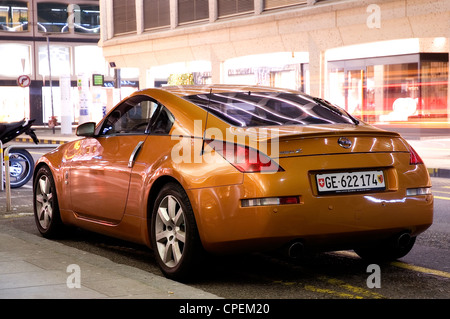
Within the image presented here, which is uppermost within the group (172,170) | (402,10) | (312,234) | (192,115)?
(402,10)

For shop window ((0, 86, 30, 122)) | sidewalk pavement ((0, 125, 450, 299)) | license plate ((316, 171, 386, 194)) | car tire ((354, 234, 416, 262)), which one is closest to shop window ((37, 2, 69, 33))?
shop window ((0, 86, 30, 122))

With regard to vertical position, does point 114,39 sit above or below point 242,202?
above

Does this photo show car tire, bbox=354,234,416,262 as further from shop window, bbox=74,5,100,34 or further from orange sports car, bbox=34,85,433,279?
shop window, bbox=74,5,100,34

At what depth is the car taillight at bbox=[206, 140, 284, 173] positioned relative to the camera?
5.16 m

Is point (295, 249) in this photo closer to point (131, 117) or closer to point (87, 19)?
point (131, 117)

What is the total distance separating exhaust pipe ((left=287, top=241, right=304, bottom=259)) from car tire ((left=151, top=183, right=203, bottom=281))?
2.00 feet

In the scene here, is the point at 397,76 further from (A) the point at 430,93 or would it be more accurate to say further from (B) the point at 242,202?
(B) the point at 242,202

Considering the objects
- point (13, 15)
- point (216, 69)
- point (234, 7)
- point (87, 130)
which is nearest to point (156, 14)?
point (216, 69)

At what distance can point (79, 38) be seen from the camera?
63219 mm

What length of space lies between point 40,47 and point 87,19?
4536mm

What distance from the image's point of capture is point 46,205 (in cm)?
771

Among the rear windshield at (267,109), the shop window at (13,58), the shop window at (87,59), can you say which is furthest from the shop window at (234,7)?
the shop window at (87,59)

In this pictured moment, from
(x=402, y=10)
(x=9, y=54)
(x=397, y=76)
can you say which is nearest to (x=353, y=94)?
(x=397, y=76)

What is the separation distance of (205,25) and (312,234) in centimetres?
2962
